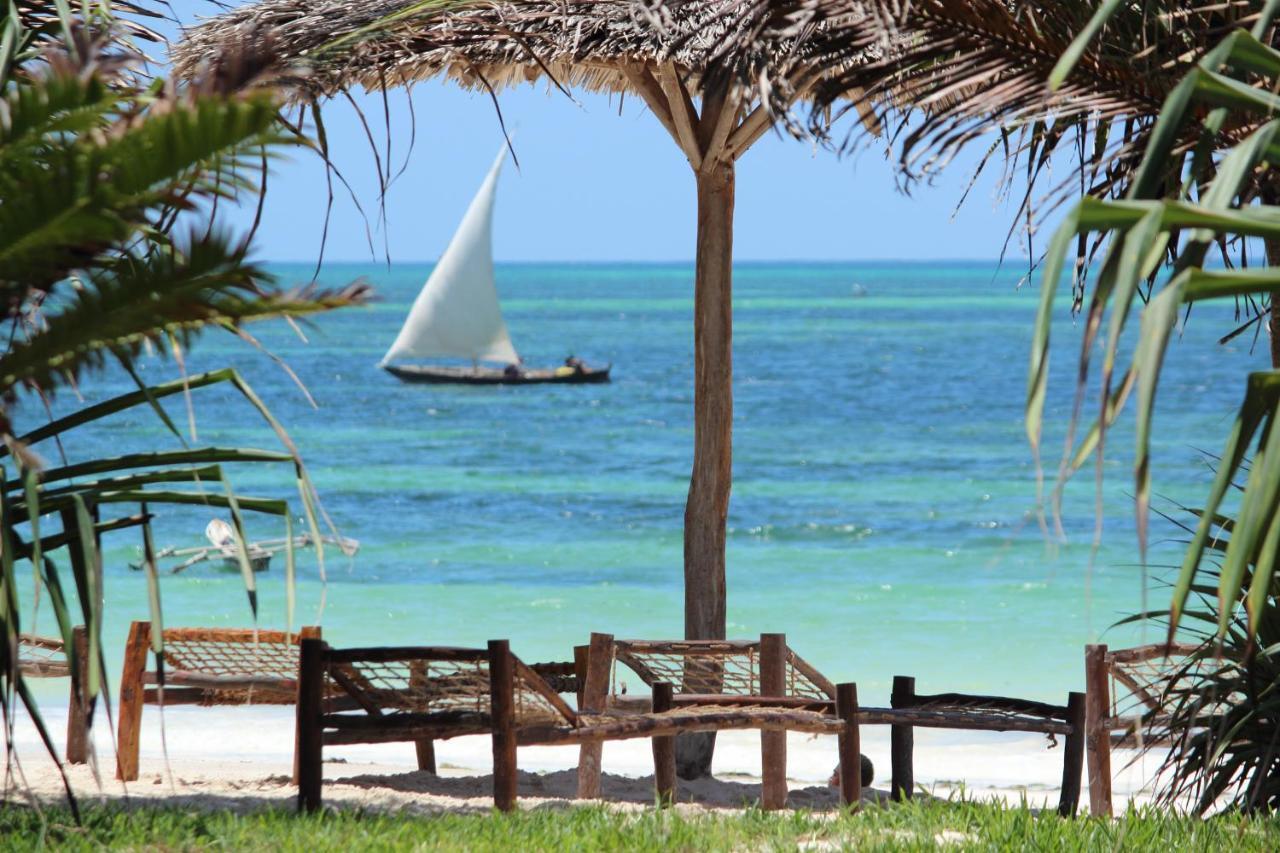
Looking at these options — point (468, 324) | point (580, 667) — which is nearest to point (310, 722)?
point (580, 667)

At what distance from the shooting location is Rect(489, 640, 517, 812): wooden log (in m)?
5.10

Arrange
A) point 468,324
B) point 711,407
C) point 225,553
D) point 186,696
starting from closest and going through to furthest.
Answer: point 186,696, point 711,407, point 225,553, point 468,324

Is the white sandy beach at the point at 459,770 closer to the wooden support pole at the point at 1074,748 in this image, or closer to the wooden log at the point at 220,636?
the wooden support pole at the point at 1074,748

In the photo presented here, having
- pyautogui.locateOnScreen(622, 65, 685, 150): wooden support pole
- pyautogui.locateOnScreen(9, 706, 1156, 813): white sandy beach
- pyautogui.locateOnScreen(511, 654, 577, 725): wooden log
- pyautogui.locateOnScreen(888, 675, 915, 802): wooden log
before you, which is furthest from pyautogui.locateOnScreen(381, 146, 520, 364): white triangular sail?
pyautogui.locateOnScreen(511, 654, 577, 725): wooden log

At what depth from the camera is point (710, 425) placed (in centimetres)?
692

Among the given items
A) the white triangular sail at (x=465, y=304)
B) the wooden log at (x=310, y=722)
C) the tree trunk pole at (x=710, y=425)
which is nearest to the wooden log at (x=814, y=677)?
Answer: the tree trunk pole at (x=710, y=425)

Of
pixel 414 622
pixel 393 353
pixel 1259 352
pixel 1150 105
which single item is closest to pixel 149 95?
pixel 1150 105

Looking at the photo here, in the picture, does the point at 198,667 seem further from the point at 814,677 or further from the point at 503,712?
the point at 814,677

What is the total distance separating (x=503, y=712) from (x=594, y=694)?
3.52ft

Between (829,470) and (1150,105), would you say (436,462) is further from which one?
(1150,105)

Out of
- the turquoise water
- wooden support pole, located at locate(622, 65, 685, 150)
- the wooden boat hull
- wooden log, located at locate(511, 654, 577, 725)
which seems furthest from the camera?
the wooden boat hull

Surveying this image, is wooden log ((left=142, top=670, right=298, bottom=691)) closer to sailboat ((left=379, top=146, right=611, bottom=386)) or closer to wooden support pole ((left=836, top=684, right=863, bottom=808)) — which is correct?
wooden support pole ((left=836, top=684, right=863, bottom=808))

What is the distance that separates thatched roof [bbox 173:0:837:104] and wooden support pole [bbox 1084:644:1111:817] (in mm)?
→ 2502

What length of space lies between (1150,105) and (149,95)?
9.53 feet
